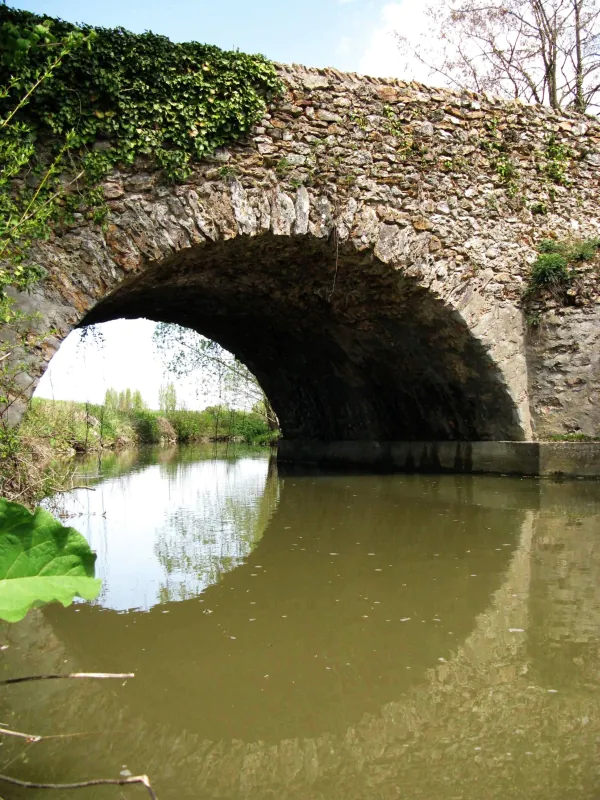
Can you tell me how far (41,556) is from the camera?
54.2 inches

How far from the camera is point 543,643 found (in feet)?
8.71

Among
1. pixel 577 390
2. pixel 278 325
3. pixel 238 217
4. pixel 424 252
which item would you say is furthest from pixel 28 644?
pixel 278 325

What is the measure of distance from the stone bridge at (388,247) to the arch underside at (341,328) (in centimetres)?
4

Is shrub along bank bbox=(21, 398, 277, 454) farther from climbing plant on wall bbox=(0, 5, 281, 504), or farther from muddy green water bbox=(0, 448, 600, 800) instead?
muddy green water bbox=(0, 448, 600, 800)

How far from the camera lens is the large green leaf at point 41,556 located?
1349mm

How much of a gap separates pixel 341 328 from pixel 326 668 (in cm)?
807

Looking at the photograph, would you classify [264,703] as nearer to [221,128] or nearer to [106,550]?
[106,550]

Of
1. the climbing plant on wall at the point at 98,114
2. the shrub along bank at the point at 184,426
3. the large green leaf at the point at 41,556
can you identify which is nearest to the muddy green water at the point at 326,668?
the large green leaf at the point at 41,556

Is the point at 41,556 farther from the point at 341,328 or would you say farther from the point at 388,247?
the point at 341,328

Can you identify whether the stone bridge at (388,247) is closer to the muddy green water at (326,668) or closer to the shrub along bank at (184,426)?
the muddy green water at (326,668)

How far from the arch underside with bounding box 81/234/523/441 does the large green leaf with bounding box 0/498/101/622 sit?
5476mm

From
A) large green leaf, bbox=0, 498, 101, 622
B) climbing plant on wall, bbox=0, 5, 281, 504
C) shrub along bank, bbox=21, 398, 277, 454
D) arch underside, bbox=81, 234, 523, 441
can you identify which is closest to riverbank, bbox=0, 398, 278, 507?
shrub along bank, bbox=21, 398, 277, 454

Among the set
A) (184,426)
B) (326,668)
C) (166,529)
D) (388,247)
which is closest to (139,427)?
(184,426)

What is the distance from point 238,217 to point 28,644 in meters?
5.03
